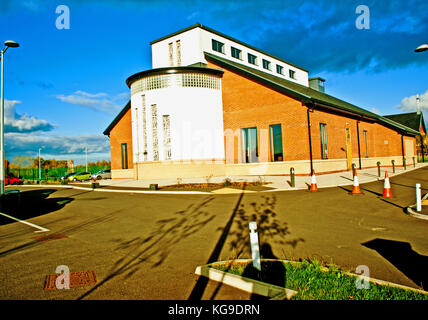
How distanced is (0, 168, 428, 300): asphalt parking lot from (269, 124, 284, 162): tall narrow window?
419 inches

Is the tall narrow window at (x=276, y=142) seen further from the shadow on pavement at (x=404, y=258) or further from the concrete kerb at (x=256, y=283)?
the concrete kerb at (x=256, y=283)

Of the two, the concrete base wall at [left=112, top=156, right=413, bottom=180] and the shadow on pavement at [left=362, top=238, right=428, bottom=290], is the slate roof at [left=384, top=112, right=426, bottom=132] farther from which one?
the shadow on pavement at [left=362, top=238, right=428, bottom=290]

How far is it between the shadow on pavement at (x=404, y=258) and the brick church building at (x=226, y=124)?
15032 mm

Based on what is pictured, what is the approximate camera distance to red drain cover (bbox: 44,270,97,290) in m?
4.27

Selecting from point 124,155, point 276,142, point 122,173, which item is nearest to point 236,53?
point 276,142

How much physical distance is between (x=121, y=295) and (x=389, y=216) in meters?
7.78

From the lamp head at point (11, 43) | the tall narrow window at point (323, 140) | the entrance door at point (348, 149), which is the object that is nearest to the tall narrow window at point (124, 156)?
the lamp head at point (11, 43)

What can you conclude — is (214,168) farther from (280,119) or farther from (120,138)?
(120,138)

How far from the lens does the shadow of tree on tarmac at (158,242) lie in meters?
5.02

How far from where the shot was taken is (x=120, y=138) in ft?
104

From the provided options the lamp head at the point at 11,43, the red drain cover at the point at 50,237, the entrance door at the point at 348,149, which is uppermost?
the lamp head at the point at 11,43
